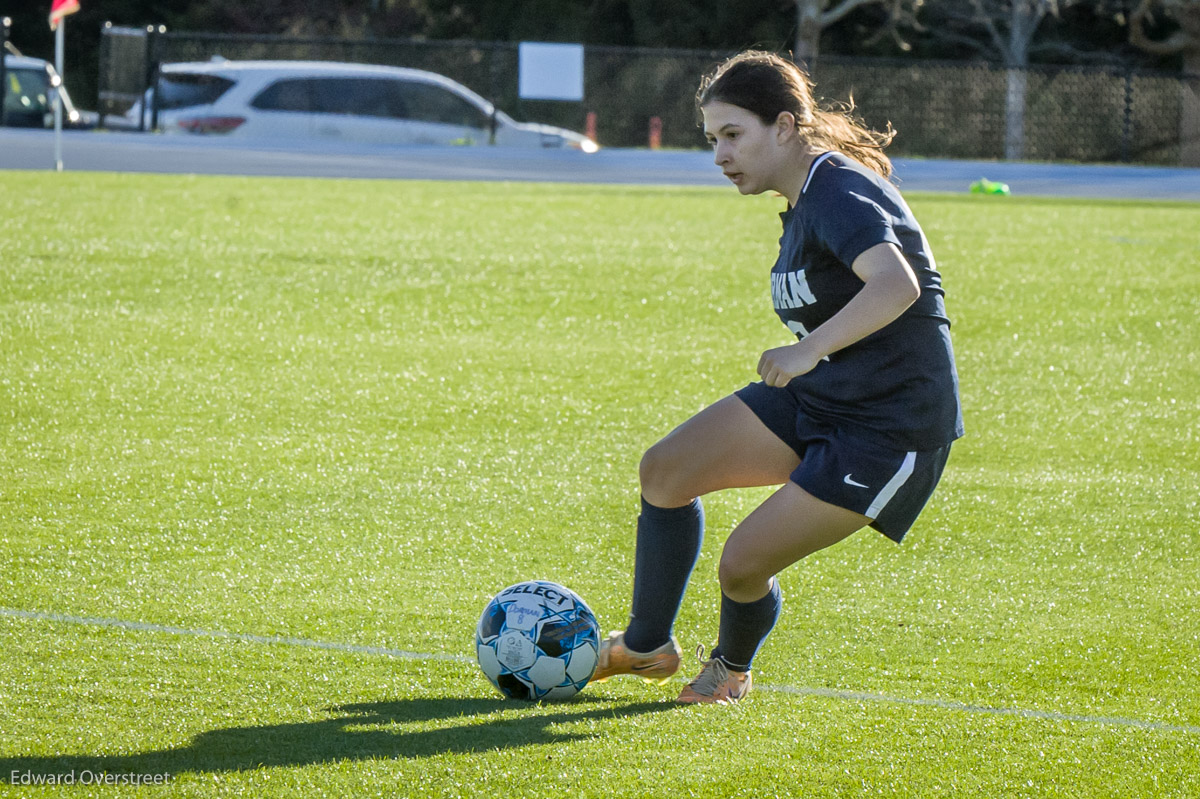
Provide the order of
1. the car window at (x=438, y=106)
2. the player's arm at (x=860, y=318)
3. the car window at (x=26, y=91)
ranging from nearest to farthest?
1. the player's arm at (x=860, y=318)
2. the car window at (x=26, y=91)
3. the car window at (x=438, y=106)

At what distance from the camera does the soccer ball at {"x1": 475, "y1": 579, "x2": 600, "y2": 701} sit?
3.75 meters

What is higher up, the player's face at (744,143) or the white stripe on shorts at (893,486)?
the player's face at (744,143)

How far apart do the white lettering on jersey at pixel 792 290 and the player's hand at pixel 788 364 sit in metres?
0.35

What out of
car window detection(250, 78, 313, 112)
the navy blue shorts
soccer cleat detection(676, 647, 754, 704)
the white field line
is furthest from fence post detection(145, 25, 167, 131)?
the navy blue shorts

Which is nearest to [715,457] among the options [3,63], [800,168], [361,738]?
[800,168]

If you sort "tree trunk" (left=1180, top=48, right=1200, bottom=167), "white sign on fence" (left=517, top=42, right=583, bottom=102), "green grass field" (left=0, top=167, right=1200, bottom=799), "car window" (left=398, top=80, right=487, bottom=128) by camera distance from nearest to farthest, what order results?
"green grass field" (left=0, top=167, right=1200, bottom=799), "car window" (left=398, top=80, right=487, bottom=128), "white sign on fence" (left=517, top=42, right=583, bottom=102), "tree trunk" (left=1180, top=48, right=1200, bottom=167)

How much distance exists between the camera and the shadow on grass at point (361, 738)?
3.24 metres

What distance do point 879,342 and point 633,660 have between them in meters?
1.11

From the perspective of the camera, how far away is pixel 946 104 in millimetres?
34531

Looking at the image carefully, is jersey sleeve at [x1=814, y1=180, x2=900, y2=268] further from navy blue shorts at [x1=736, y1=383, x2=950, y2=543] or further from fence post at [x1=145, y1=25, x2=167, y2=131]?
fence post at [x1=145, y1=25, x2=167, y2=131]

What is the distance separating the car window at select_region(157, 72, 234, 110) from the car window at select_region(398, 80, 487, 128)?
331 centimetres

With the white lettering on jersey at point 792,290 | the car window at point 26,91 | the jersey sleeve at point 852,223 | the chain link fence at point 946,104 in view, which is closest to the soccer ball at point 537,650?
the white lettering on jersey at point 792,290

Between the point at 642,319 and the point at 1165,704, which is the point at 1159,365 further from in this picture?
the point at 1165,704

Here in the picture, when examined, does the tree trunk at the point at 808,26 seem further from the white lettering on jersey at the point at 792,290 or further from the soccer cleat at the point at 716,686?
the soccer cleat at the point at 716,686
